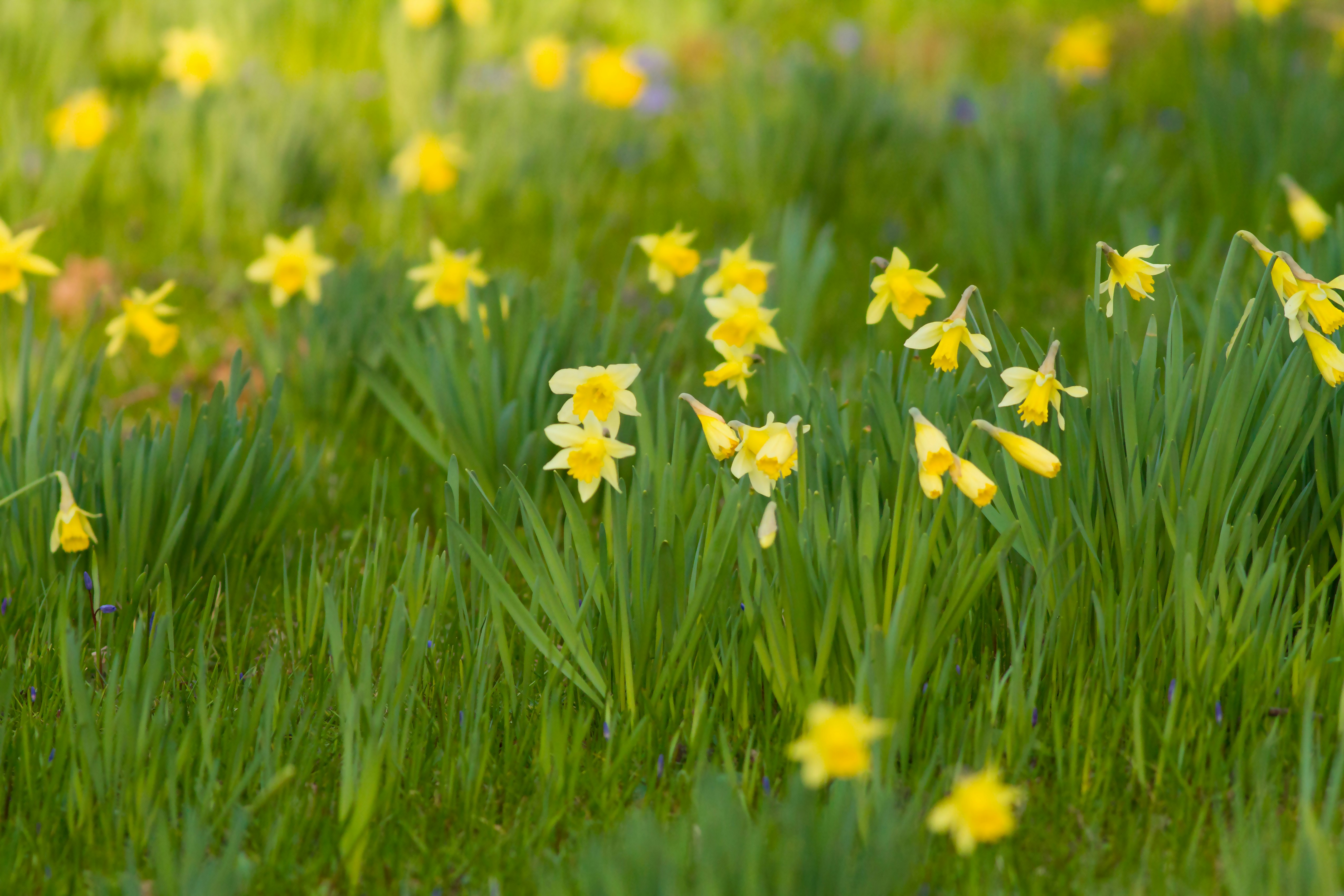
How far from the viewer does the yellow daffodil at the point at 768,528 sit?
5.26ft

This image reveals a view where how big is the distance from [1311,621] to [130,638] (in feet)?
6.34

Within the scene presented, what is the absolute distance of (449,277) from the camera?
111 inches

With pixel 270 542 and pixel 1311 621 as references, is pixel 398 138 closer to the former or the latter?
pixel 270 542

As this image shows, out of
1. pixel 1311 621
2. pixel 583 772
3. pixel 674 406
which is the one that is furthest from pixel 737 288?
pixel 1311 621

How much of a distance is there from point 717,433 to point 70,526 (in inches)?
42.8

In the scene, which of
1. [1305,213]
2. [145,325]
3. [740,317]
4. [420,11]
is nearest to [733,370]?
[740,317]

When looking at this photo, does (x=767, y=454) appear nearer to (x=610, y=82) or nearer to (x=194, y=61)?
(x=610, y=82)

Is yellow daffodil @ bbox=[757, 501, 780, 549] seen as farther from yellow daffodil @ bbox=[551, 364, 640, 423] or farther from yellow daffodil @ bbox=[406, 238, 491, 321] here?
yellow daffodil @ bbox=[406, 238, 491, 321]

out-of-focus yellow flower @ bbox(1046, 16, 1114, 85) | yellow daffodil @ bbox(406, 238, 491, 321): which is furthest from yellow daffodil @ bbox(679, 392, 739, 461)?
out-of-focus yellow flower @ bbox(1046, 16, 1114, 85)

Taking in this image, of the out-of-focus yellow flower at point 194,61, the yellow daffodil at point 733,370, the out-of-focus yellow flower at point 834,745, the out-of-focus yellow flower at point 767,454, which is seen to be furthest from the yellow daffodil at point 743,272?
the out-of-focus yellow flower at point 194,61

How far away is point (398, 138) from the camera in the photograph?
15.9 feet

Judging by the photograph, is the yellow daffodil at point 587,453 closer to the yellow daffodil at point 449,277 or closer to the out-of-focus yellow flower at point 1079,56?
the yellow daffodil at point 449,277

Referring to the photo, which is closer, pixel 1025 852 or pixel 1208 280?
pixel 1025 852

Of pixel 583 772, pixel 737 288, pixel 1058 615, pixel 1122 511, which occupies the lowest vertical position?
pixel 583 772
